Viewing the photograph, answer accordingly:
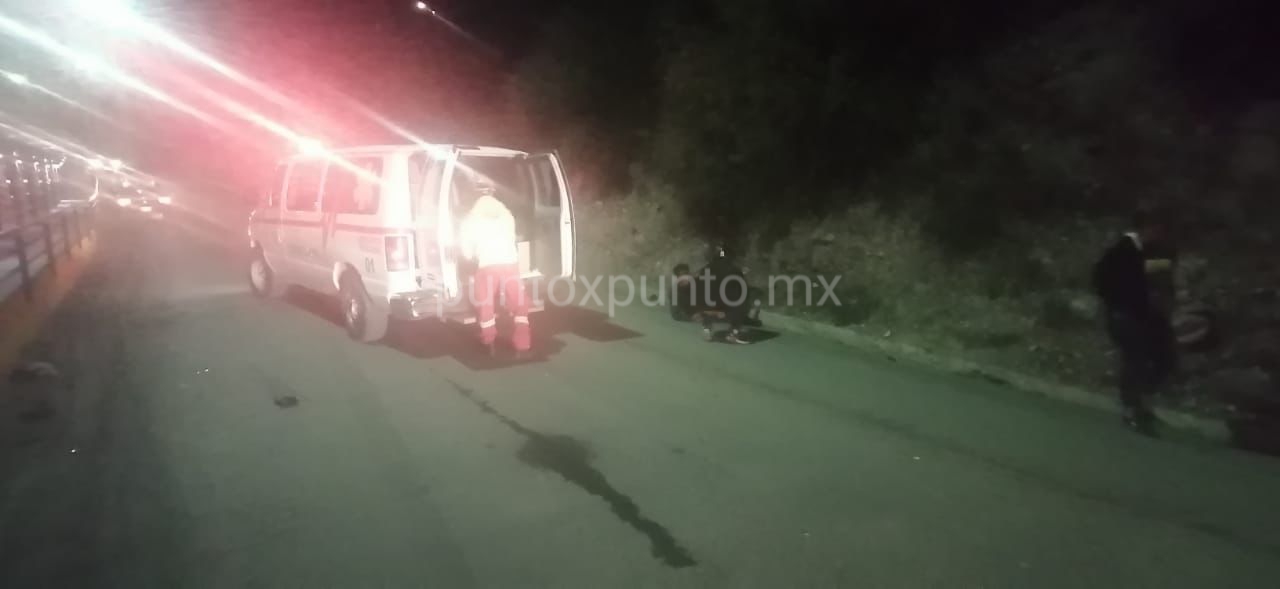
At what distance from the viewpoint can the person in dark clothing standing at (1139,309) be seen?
264 inches

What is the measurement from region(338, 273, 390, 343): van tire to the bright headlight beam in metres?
14.9

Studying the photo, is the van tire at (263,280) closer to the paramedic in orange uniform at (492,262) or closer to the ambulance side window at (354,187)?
the ambulance side window at (354,187)

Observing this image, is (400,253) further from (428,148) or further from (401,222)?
(428,148)

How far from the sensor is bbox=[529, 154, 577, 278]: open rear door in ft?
32.8

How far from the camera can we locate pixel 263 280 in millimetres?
12977

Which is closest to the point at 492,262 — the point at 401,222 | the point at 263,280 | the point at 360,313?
the point at 401,222

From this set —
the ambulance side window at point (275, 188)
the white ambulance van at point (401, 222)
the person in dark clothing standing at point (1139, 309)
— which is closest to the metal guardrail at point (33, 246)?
the ambulance side window at point (275, 188)

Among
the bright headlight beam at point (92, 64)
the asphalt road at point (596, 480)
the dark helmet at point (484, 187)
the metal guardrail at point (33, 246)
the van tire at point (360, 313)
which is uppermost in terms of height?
the bright headlight beam at point (92, 64)

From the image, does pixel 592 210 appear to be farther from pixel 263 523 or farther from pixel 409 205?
pixel 263 523

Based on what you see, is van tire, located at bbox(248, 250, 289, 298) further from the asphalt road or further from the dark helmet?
the dark helmet

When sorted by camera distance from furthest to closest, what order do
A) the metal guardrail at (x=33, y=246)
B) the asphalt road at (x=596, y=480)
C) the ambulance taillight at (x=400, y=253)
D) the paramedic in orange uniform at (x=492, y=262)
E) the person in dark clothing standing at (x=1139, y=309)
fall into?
the metal guardrail at (x=33, y=246) → the ambulance taillight at (x=400, y=253) → the paramedic in orange uniform at (x=492, y=262) → the person in dark clothing standing at (x=1139, y=309) → the asphalt road at (x=596, y=480)

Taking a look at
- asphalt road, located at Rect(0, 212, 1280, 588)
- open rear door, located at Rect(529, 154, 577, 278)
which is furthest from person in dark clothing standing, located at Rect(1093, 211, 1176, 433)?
open rear door, located at Rect(529, 154, 577, 278)

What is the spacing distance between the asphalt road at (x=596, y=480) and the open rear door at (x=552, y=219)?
124 centimetres

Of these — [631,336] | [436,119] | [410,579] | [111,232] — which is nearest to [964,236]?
[631,336]
